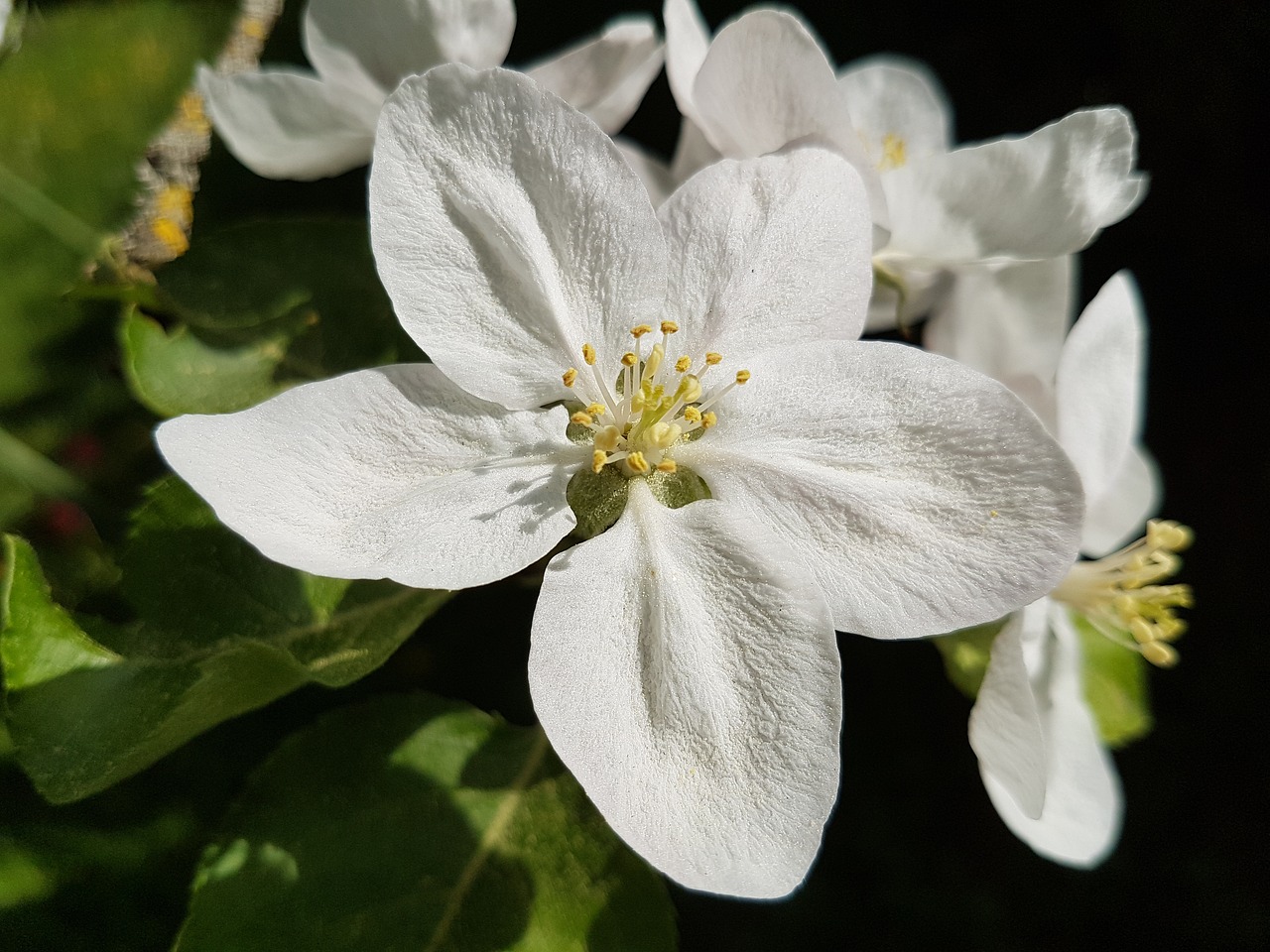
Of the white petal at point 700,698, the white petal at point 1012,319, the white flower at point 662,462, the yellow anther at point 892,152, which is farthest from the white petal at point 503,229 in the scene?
the yellow anther at point 892,152

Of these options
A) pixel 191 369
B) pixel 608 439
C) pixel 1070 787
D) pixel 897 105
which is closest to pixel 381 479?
pixel 608 439

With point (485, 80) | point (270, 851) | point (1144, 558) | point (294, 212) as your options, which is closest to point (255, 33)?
point (294, 212)

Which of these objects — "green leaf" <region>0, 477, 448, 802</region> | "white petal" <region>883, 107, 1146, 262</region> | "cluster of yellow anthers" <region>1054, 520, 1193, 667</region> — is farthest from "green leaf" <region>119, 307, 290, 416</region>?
"cluster of yellow anthers" <region>1054, 520, 1193, 667</region>

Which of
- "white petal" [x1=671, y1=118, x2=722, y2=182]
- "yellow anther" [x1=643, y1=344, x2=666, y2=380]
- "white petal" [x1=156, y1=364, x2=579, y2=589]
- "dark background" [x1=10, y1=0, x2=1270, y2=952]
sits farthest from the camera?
"dark background" [x1=10, y1=0, x2=1270, y2=952]

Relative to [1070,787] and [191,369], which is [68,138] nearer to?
[191,369]

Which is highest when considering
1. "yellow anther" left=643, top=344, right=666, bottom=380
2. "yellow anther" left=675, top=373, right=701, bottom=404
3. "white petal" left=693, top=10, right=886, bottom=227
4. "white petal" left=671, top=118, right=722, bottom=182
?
"white petal" left=693, top=10, right=886, bottom=227

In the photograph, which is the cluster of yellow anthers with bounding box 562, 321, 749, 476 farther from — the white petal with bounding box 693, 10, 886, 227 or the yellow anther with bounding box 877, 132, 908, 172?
the yellow anther with bounding box 877, 132, 908, 172

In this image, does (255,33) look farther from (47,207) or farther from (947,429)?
(947,429)
